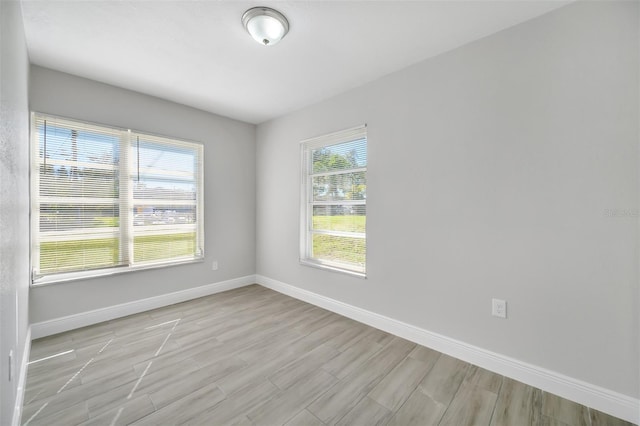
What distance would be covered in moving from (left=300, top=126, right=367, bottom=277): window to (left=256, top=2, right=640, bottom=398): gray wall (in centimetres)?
22

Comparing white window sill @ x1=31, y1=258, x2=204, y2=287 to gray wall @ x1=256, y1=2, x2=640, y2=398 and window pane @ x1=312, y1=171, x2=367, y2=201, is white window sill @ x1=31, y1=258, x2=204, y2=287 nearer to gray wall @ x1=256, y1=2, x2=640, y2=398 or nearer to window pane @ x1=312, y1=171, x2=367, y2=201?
window pane @ x1=312, y1=171, x2=367, y2=201

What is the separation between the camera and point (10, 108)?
1367 mm

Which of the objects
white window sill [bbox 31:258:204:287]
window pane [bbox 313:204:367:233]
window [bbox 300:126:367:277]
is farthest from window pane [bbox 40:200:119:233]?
window pane [bbox 313:204:367:233]

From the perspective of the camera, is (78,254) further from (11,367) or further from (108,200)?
(11,367)

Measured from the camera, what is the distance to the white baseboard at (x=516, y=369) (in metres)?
1.55

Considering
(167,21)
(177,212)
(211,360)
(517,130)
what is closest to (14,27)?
(167,21)

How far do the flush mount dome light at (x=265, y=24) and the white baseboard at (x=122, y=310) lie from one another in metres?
3.10

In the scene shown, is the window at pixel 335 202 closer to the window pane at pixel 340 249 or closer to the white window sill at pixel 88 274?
the window pane at pixel 340 249

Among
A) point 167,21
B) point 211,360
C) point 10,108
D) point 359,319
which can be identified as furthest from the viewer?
point 359,319

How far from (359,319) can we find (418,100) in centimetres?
233

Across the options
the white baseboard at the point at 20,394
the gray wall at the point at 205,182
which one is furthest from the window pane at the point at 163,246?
the white baseboard at the point at 20,394

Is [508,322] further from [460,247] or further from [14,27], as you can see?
[14,27]

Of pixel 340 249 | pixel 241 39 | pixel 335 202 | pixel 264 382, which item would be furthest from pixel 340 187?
pixel 264 382

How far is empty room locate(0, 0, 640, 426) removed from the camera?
5.15 feet
